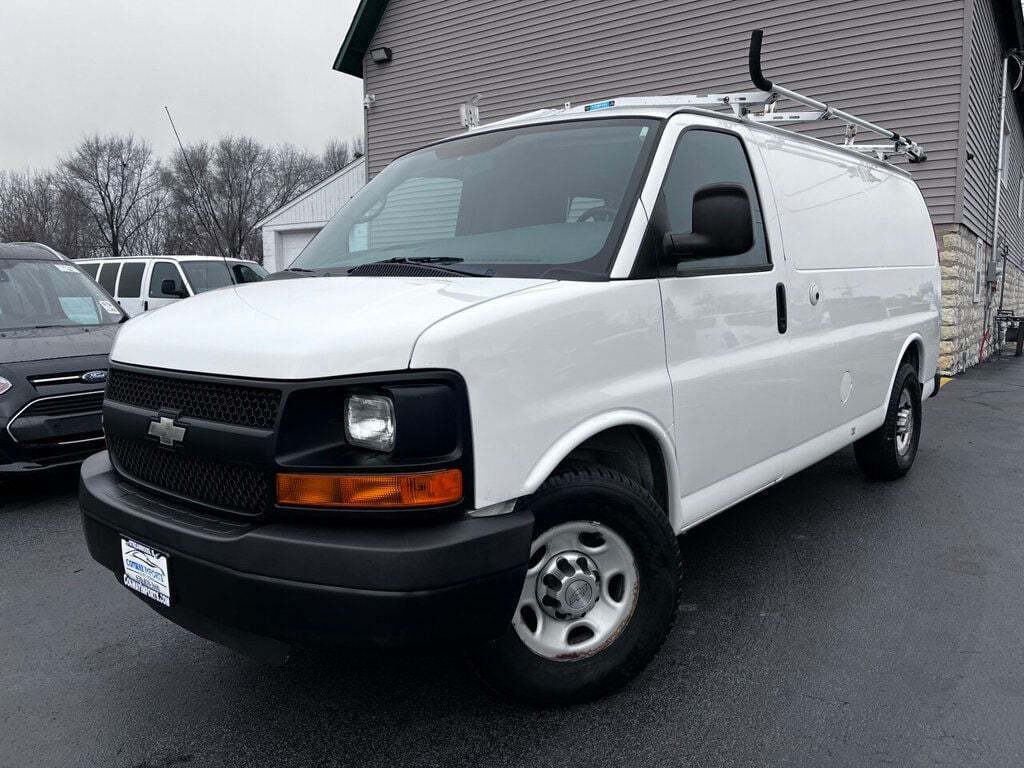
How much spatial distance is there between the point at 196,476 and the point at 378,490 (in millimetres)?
684

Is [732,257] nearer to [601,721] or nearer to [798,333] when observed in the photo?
[798,333]

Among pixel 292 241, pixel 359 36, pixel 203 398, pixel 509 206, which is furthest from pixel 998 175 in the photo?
pixel 292 241

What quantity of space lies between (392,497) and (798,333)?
239cm

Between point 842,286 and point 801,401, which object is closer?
point 801,401

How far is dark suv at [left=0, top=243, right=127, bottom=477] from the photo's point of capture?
5.18 metres

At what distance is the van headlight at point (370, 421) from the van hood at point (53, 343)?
4151 mm

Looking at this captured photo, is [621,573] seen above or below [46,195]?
below

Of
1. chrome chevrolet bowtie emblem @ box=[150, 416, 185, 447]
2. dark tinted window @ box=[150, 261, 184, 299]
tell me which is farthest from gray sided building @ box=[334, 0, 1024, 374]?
chrome chevrolet bowtie emblem @ box=[150, 416, 185, 447]

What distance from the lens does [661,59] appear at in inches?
508

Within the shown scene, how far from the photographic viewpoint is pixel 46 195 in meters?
49.1

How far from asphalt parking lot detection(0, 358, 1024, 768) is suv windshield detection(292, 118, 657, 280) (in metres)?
1.47

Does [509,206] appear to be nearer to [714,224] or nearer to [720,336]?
[714,224]

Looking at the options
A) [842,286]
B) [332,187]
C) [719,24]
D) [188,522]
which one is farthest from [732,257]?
[332,187]

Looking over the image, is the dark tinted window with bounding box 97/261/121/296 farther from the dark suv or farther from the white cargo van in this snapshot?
the white cargo van
